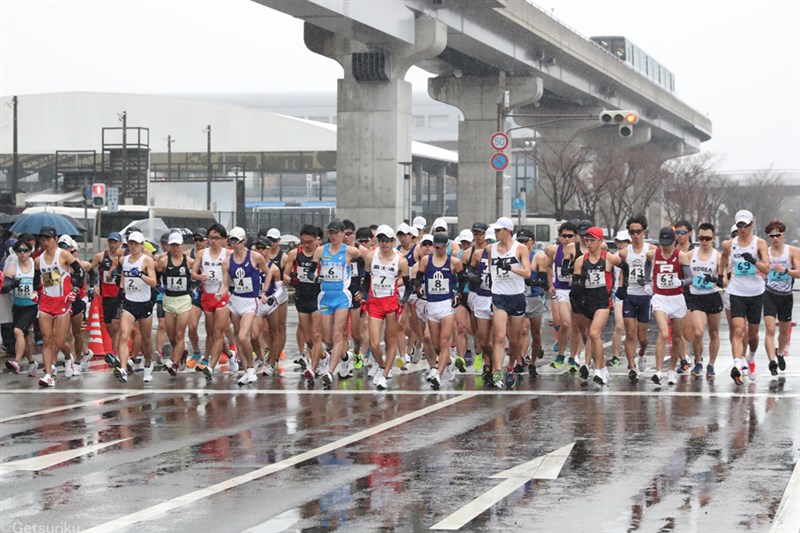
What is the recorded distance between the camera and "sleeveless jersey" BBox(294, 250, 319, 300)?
55.3ft

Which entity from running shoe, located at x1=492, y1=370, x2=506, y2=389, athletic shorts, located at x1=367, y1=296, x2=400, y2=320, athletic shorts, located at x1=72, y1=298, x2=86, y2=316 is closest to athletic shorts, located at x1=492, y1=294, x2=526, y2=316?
running shoe, located at x1=492, y1=370, x2=506, y2=389

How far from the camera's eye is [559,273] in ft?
58.6

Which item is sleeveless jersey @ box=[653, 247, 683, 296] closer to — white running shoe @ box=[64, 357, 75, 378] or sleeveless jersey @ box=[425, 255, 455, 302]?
sleeveless jersey @ box=[425, 255, 455, 302]

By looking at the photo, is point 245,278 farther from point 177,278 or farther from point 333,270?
point 333,270

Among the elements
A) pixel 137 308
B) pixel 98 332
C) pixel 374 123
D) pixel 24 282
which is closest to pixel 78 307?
pixel 24 282

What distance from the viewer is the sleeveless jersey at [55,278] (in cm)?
1702

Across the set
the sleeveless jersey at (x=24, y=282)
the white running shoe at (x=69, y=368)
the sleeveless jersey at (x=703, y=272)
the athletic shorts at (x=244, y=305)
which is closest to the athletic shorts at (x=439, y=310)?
the athletic shorts at (x=244, y=305)

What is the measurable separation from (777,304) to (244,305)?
21.7 ft

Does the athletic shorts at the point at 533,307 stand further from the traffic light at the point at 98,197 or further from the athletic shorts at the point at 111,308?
the traffic light at the point at 98,197

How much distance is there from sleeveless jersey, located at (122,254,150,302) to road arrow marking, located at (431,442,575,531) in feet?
24.3

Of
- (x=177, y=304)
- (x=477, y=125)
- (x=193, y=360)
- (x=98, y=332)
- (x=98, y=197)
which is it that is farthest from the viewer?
(x=477, y=125)

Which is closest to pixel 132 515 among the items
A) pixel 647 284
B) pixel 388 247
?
pixel 388 247

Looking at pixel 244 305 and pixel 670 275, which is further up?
pixel 670 275

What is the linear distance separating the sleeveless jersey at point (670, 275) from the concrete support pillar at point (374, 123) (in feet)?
79.4
